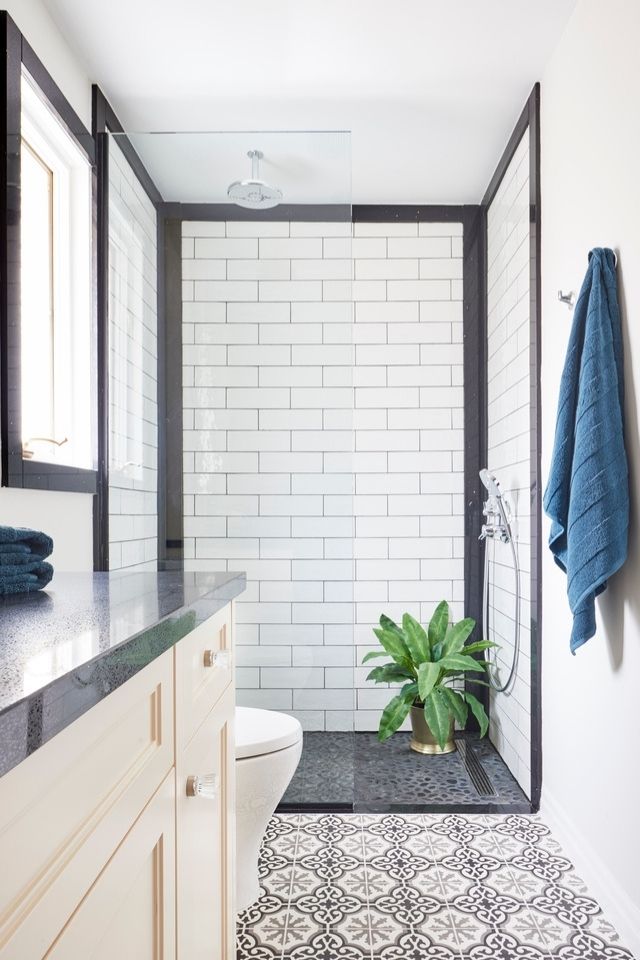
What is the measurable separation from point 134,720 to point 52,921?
26cm

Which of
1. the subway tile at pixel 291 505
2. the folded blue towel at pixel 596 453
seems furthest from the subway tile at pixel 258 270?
the folded blue towel at pixel 596 453

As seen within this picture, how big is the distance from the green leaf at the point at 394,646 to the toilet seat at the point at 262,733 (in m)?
1.02

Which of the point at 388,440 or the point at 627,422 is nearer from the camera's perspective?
the point at 627,422

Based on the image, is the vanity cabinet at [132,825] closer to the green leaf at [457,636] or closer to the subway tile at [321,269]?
the subway tile at [321,269]

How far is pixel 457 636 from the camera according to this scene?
3168 mm

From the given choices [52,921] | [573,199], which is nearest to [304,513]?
[573,199]

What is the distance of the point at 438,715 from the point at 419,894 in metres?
0.89

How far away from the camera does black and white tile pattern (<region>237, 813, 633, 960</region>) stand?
1873 millimetres

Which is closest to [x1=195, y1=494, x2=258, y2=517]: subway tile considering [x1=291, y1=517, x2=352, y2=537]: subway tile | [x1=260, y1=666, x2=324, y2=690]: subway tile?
[x1=291, y1=517, x2=352, y2=537]: subway tile

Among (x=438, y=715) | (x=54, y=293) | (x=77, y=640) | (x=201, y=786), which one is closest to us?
(x=77, y=640)

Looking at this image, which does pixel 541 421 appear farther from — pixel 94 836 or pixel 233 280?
pixel 94 836

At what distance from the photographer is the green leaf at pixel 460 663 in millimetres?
2969

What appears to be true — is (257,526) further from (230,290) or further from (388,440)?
(388,440)

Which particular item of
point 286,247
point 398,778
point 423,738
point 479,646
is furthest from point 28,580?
point 423,738
